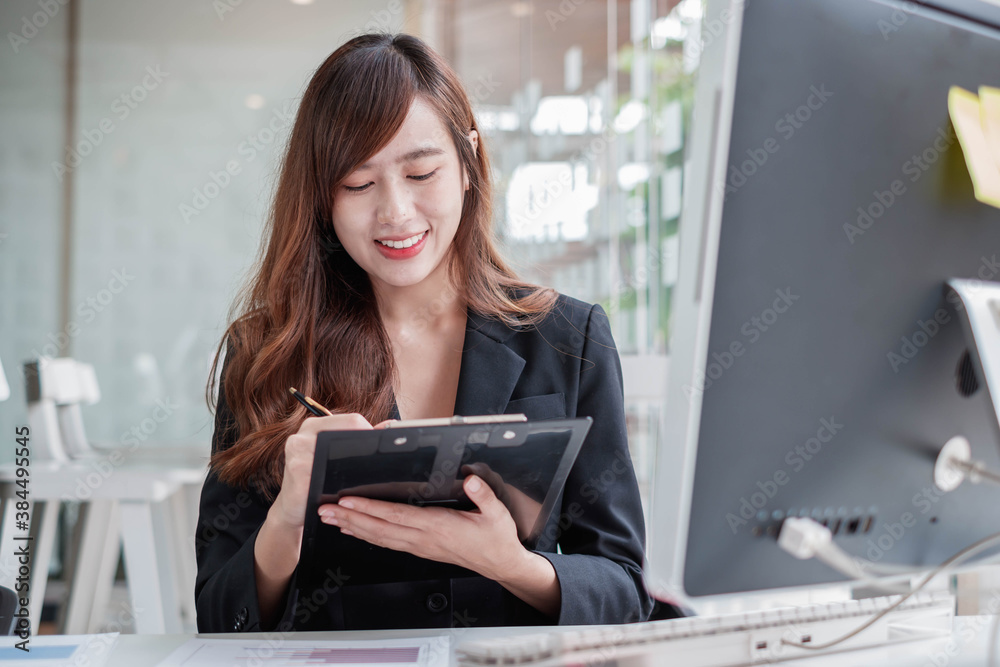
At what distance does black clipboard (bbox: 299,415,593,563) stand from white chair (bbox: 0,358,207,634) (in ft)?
5.73

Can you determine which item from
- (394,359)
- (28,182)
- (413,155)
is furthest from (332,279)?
(28,182)

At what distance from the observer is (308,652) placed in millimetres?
666

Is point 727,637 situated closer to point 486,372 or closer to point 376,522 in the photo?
point 376,522

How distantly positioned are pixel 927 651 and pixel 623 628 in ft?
0.86

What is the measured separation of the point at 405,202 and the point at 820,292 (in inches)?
27.0

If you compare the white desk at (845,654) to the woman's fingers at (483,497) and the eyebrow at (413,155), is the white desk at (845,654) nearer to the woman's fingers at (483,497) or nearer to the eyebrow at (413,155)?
the woman's fingers at (483,497)

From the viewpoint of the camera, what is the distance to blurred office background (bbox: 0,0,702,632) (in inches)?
140

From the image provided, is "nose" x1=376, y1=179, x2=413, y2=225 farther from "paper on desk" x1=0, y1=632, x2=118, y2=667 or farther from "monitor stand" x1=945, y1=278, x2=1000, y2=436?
"monitor stand" x1=945, y1=278, x2=1000, y2=436

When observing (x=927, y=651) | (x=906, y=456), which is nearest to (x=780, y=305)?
(x=906, y=456)

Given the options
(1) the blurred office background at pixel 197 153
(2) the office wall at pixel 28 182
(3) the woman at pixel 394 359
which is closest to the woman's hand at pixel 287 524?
(3) the woman at pixel 394 359

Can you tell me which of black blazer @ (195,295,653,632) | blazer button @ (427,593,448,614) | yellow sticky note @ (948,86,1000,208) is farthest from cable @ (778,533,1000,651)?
blazer button @ (427,593,448,614)

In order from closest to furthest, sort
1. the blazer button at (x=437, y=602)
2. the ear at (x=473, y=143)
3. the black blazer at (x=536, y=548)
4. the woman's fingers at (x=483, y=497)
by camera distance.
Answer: the woman's fingers at (x=483, y=497)
the black blazer at (x=536, y=548)
the blazer button at (x=437, y=602)
the ear at (x=473, y=143)

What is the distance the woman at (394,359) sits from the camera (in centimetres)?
91

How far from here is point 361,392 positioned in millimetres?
1129
